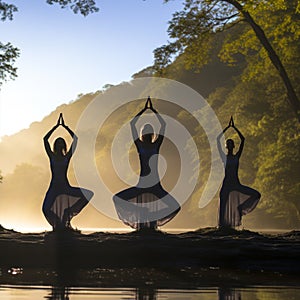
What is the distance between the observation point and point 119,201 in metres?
14.1

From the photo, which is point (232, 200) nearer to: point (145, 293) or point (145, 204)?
point (145, 204)

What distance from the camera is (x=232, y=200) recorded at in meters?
15.9

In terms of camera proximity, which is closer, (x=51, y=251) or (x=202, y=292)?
(x=202, y=292)

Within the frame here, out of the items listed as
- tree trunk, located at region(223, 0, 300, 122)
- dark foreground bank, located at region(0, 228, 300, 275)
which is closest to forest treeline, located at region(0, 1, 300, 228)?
tree trunk, located at region(223, 0, 300, 122)

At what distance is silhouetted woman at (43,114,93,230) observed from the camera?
46.8 feet

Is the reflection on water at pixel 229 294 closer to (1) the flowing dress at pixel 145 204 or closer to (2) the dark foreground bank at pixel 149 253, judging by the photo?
(2) the dark foreground bank at pixel 149 253

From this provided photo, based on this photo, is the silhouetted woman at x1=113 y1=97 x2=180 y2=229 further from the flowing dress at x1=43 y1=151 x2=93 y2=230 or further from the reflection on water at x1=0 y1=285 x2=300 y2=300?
the reflection on water at x1=0 y1=285 x2=300 y2=300

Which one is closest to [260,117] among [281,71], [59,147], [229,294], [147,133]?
[281,71]

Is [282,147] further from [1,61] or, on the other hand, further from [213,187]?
[1,61]

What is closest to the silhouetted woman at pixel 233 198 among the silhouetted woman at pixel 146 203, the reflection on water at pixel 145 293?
the silhouetted woman at pixel 146 203

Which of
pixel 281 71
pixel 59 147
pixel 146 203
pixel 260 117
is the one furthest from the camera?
pixel 260 117

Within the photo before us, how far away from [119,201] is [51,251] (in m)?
1.77

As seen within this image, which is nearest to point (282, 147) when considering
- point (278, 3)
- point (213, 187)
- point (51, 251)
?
point (213, 187)

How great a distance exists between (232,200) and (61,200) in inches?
153
